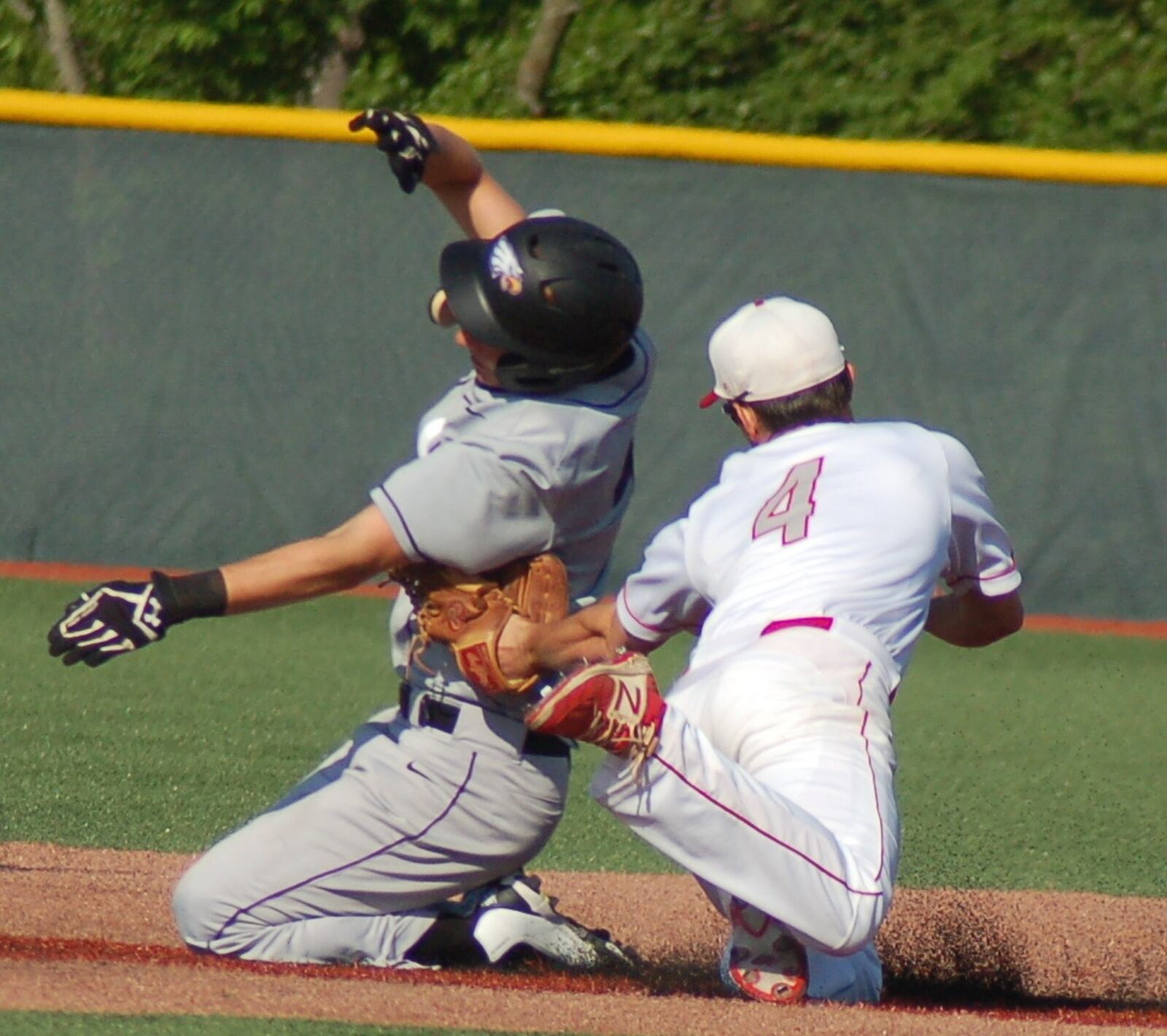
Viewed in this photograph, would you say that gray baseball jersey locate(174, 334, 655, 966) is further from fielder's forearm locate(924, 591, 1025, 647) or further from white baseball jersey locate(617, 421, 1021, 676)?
fielder's forearm locate(924, 591, 1025, 647)

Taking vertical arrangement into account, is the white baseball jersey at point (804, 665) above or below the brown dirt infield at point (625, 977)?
above

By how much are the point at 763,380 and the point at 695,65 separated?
10.3m

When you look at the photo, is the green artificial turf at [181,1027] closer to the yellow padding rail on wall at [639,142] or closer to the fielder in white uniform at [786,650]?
the fielder in white uniform at [786,650]

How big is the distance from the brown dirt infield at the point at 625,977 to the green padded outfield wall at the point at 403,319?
4127 mm

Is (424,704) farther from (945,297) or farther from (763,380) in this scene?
(945,297)

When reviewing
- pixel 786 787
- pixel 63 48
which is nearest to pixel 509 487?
pixel 786 787

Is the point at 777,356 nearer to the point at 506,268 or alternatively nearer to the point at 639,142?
the point at 506,268

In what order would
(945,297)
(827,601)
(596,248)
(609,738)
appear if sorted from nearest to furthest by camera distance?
(609,738), (827,601), (596,248), (945,297)

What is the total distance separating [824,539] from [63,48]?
423 inches

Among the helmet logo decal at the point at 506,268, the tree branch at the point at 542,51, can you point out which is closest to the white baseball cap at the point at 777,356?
the helmet logo decal at the point at 506,268

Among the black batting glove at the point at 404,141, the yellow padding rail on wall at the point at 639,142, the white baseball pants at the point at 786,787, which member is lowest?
the yellow padding rail on wall at the point at 639,142

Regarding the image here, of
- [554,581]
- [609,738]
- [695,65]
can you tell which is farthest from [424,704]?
[695,65]

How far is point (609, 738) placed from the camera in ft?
9.65

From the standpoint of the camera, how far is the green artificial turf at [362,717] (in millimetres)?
5008
